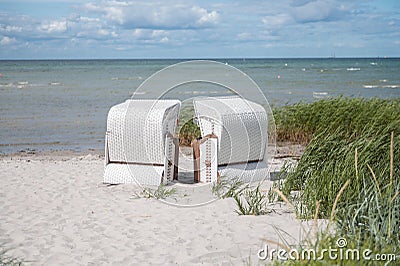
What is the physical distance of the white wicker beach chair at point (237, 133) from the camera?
7344mm

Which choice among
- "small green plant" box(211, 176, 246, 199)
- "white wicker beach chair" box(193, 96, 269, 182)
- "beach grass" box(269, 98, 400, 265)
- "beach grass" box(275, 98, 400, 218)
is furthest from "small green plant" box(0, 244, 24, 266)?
"white wicker beach chair" box(193, 96, 269, 182)

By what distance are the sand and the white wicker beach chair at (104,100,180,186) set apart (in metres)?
0.22

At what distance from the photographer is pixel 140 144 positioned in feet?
23.9

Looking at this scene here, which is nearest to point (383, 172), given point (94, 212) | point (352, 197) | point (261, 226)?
point (352, 197)

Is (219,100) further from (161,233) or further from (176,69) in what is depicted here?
(161,233)

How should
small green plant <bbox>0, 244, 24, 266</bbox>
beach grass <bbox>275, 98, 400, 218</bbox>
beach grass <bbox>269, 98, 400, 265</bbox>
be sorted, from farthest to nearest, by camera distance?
beach grass <bbox>275, 98, 400, 218</bbox> < small green plant <bbox>0, 244, 24, 266</bbox> < beach grass <bbox>269, 98, 400, 265</bbox>

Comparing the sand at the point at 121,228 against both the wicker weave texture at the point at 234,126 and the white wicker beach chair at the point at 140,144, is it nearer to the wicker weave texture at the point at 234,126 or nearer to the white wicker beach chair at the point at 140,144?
the white wicker beach chair at the point at 140,144

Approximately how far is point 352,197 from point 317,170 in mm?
1023

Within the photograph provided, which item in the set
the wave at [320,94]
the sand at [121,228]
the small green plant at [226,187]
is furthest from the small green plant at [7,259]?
the wave at [320,94]

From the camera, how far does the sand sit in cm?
466

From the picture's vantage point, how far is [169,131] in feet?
24.7

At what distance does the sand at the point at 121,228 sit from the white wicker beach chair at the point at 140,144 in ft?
0.73

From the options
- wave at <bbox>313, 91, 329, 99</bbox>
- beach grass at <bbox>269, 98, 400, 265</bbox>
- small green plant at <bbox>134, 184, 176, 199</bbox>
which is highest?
beach grass at <bbox>269, 98, 400, 265</bbox>

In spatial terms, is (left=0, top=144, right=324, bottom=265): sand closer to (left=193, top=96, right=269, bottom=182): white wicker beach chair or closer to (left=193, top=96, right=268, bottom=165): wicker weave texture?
(left=193, top=96, right=269, bottom=182): white wicker beach chair
